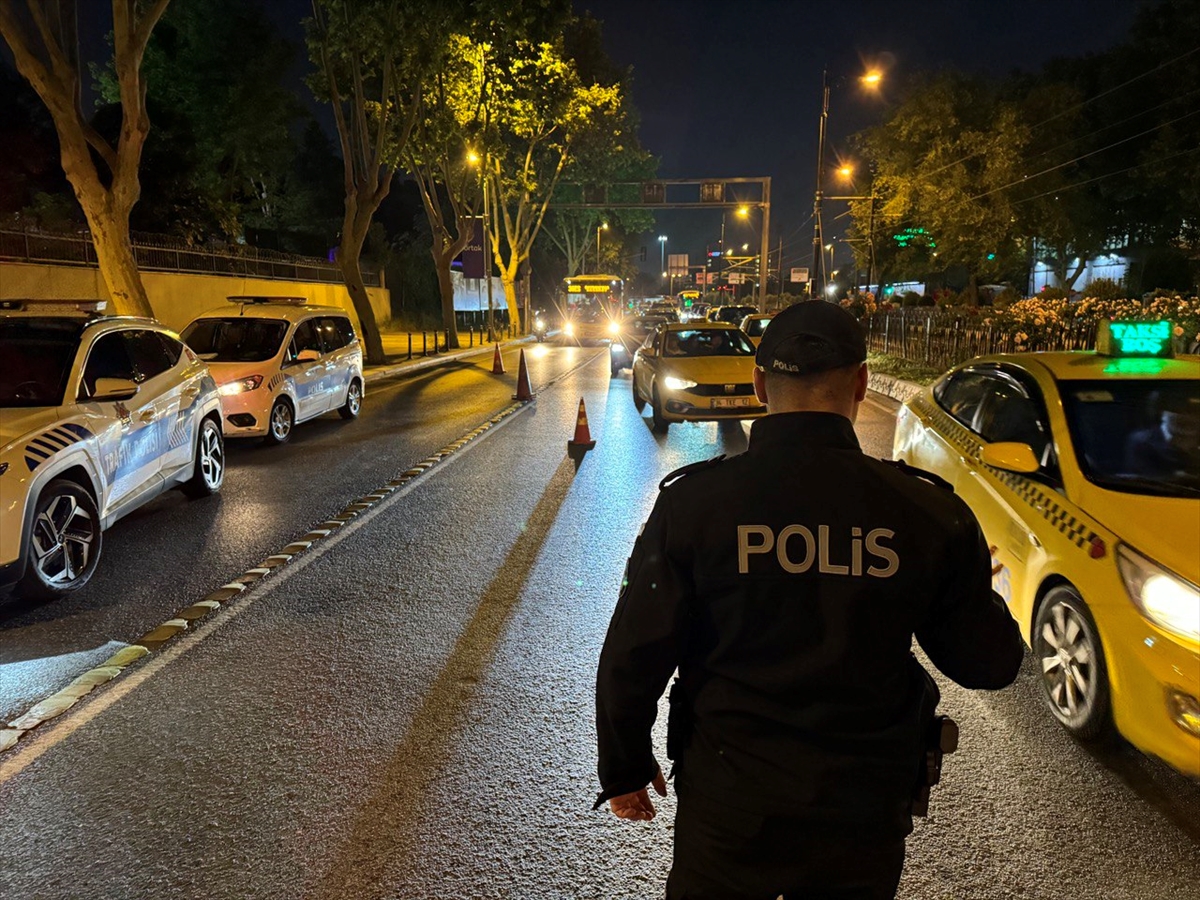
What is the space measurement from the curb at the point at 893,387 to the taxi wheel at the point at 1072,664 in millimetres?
12429

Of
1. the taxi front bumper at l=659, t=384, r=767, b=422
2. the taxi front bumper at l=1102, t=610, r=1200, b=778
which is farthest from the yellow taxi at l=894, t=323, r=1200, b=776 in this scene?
the taxi front bumper at l=659, t=384, r=767, b=422

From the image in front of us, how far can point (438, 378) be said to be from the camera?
21.9 meters

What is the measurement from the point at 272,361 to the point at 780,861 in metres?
10.9

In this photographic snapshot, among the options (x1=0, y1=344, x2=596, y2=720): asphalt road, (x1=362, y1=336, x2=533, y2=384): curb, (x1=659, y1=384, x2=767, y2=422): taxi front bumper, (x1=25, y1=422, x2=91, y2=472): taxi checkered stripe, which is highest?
(x1=25, y1=422, x2=91, y2=472): taxi checkered stripe

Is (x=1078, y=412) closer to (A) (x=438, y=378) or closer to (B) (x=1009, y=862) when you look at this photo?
(B) (x=1009, y=862)

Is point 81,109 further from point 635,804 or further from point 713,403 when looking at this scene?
point 635,804

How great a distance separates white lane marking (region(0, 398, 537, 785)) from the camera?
145 inches

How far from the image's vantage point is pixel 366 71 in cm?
2205

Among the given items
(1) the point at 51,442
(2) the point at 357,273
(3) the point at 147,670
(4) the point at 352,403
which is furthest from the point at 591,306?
(3) the point at 147,670

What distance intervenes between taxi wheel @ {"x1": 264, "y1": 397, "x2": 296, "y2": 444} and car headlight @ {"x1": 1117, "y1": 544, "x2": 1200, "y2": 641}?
10.0 meters

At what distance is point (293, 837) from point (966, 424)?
4.48 m

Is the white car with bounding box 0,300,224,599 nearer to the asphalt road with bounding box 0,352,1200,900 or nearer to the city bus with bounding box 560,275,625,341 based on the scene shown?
the asphalt road with bounding box 0,352,1200,900

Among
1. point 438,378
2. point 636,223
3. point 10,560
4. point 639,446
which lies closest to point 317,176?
point 636,223

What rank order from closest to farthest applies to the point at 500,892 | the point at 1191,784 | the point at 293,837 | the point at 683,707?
the point at 683,707
the point at 500,892
the point at 293,837
the point at 1191,784
